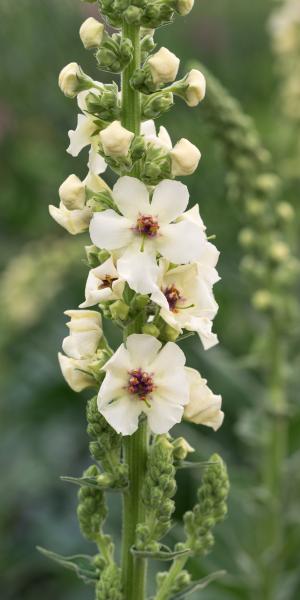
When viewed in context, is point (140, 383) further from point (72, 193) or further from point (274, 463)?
point (274, 463)

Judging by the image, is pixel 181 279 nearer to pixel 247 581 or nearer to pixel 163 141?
pixel 163 141

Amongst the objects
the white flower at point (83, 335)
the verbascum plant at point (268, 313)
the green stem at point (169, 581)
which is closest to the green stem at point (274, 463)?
the verbascum plant at point (268, 313)

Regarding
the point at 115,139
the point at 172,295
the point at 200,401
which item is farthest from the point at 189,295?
the point at 115,139

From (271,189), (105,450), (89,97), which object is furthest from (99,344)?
(271,189)

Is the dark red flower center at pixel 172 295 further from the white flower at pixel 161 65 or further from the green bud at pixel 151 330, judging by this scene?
the white flower at pixel 161 65

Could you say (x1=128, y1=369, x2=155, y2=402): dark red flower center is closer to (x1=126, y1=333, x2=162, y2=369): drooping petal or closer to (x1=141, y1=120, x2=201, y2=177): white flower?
(x1=126, y1=333, x2=162, y2=369): drooping petal

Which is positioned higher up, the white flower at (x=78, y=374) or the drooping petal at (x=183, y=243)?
the drooping petal at (x=183, y=243)

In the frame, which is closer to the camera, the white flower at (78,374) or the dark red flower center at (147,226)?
the dark red flower center at (147,226)
